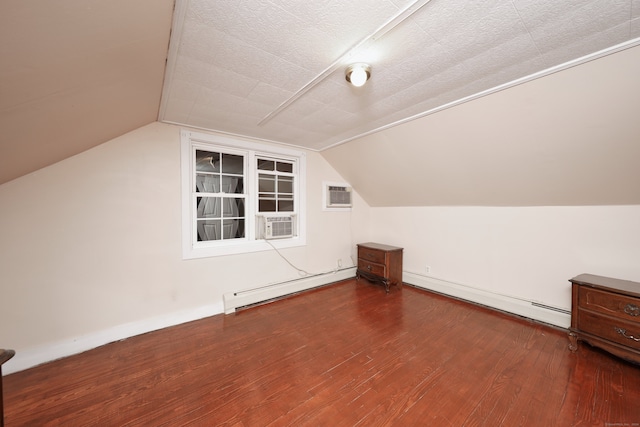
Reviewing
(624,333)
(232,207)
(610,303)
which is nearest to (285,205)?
(232,207)

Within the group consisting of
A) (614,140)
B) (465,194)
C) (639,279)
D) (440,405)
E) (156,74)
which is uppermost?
(156,74)

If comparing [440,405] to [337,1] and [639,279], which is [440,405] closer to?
[639,279]

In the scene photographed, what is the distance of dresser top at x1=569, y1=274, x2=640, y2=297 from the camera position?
6.35 feet

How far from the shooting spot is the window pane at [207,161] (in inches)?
116

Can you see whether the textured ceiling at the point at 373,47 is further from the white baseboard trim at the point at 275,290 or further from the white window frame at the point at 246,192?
the white baseboard trim at the point at 275,290

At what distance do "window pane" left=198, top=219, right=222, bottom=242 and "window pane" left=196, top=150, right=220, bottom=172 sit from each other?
0.69m

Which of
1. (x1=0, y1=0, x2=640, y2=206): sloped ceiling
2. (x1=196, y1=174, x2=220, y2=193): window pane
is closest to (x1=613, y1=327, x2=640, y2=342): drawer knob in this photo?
(x1=0, y1=0, x2=640, y2=206): sloped ceiling

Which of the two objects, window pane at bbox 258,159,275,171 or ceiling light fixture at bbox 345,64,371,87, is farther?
window pane at bbox 258,159,275,171

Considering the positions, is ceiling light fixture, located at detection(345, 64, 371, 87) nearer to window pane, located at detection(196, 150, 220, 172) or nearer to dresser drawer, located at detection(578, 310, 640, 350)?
window pane, located at detection(196, 150, 220, 172)

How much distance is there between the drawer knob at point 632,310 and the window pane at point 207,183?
4.25 m

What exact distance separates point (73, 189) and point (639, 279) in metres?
5.48

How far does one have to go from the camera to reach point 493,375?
1888 mm

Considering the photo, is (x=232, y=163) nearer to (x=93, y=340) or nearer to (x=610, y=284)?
(x=93, y=340)

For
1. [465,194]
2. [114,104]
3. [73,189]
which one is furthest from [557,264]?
[73,189]
